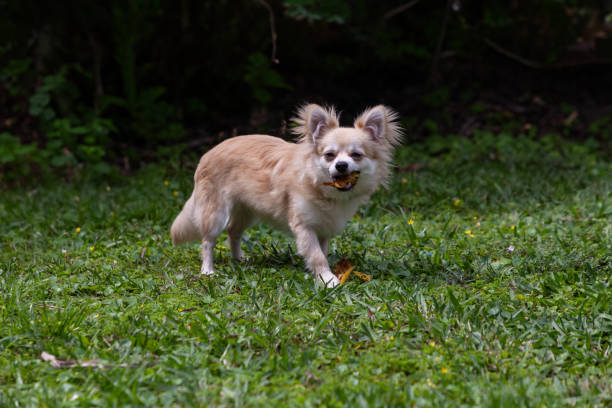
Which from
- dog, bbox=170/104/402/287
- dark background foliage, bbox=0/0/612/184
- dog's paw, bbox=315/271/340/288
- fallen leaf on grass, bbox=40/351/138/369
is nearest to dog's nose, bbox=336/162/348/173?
dog, bbox=170/104/402/287

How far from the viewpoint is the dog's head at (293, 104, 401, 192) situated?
4.17m

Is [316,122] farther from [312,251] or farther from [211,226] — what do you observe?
[211,226]

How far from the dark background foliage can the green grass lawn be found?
10.9ft

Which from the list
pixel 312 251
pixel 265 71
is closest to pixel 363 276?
pixel 312 251

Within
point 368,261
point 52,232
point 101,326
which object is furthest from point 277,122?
point 101,326

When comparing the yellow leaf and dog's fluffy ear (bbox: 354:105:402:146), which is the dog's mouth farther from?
the yellow leaf

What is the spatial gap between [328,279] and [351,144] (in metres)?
0.92

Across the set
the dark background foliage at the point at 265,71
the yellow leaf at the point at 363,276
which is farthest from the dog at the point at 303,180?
the dark background foliage at the point at 265,71

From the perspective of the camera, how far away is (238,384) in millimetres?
2803

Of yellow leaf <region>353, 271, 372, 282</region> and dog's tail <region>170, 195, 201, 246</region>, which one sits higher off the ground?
yellow leaf <region>353, 271, 372, 282</region>

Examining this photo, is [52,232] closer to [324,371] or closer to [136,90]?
[324,371]

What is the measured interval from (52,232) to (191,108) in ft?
16.2

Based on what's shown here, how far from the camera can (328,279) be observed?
4.22 metres

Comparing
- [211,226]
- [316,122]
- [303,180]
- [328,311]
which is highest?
[316,122]
